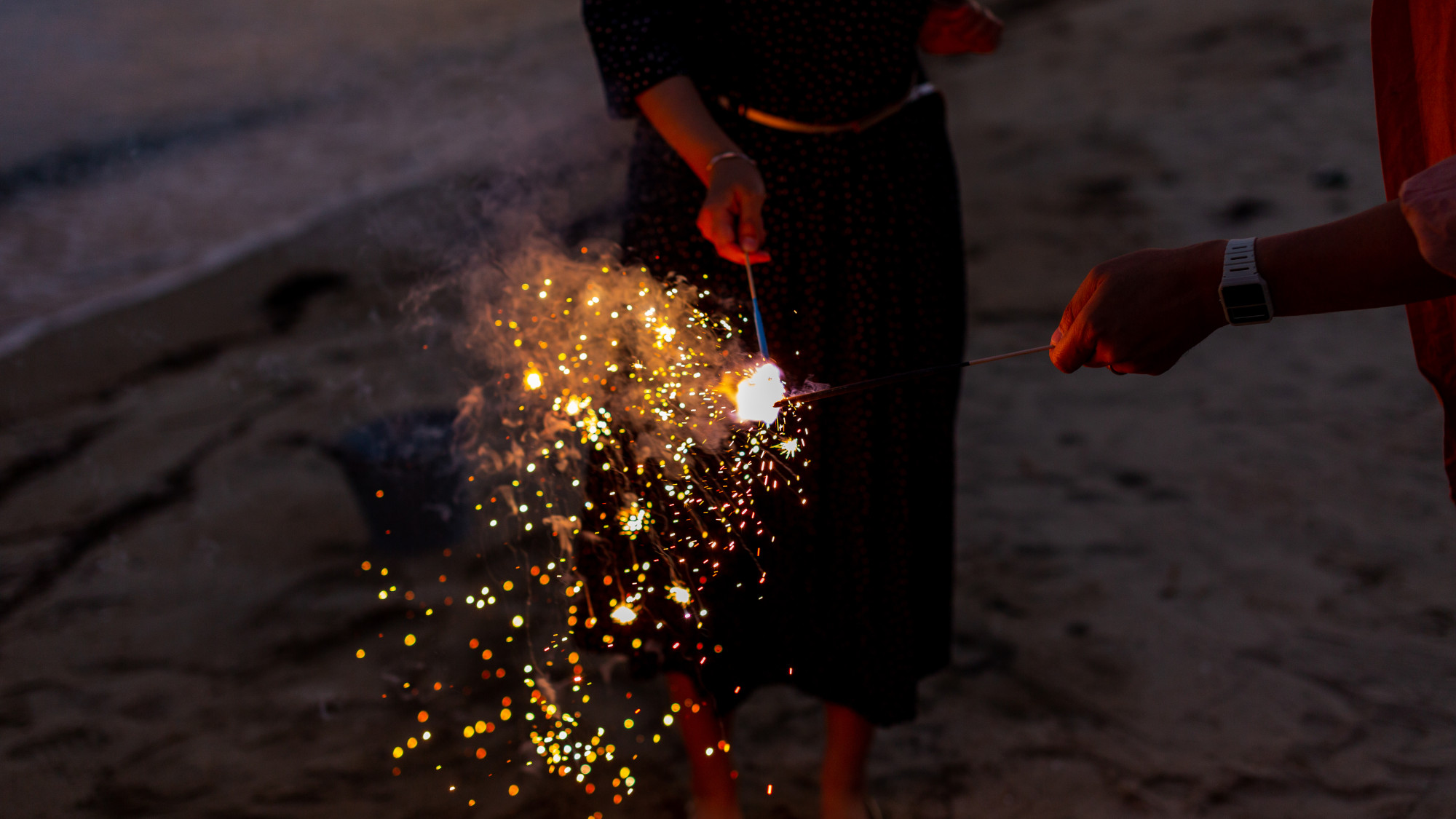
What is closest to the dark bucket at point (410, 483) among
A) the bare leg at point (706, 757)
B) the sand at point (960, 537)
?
the sand at point (960, 537)

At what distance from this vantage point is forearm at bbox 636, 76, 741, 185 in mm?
1388

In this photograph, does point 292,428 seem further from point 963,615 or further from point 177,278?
point 963,615

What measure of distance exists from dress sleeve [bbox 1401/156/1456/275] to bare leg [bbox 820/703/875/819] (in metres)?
1.39

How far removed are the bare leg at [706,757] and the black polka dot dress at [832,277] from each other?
5 centimetres

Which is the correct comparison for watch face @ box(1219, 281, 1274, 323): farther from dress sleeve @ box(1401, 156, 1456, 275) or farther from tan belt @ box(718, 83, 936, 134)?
tan belt @ box(718, 83, 936, 134)

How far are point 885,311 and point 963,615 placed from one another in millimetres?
1457

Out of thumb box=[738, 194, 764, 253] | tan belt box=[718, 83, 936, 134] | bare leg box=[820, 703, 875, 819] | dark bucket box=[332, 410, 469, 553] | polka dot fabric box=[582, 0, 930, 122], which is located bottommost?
bare leg box=[820, 703, 875, 819]

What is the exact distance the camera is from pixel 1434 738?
2096 millimetres

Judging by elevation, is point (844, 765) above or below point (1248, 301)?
below

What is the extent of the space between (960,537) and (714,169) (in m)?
2.14

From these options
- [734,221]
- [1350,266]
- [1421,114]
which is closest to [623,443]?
[734,221]

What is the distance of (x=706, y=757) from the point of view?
5.93ft

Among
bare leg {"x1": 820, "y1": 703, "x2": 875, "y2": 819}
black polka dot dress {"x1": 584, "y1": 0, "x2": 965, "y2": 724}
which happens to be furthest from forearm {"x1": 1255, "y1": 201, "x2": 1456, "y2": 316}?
bare leg {"x1": 820, "y1": 703, "x2": 875, "y2": 819}

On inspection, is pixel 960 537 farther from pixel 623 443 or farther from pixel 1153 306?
pixel 1153 306
